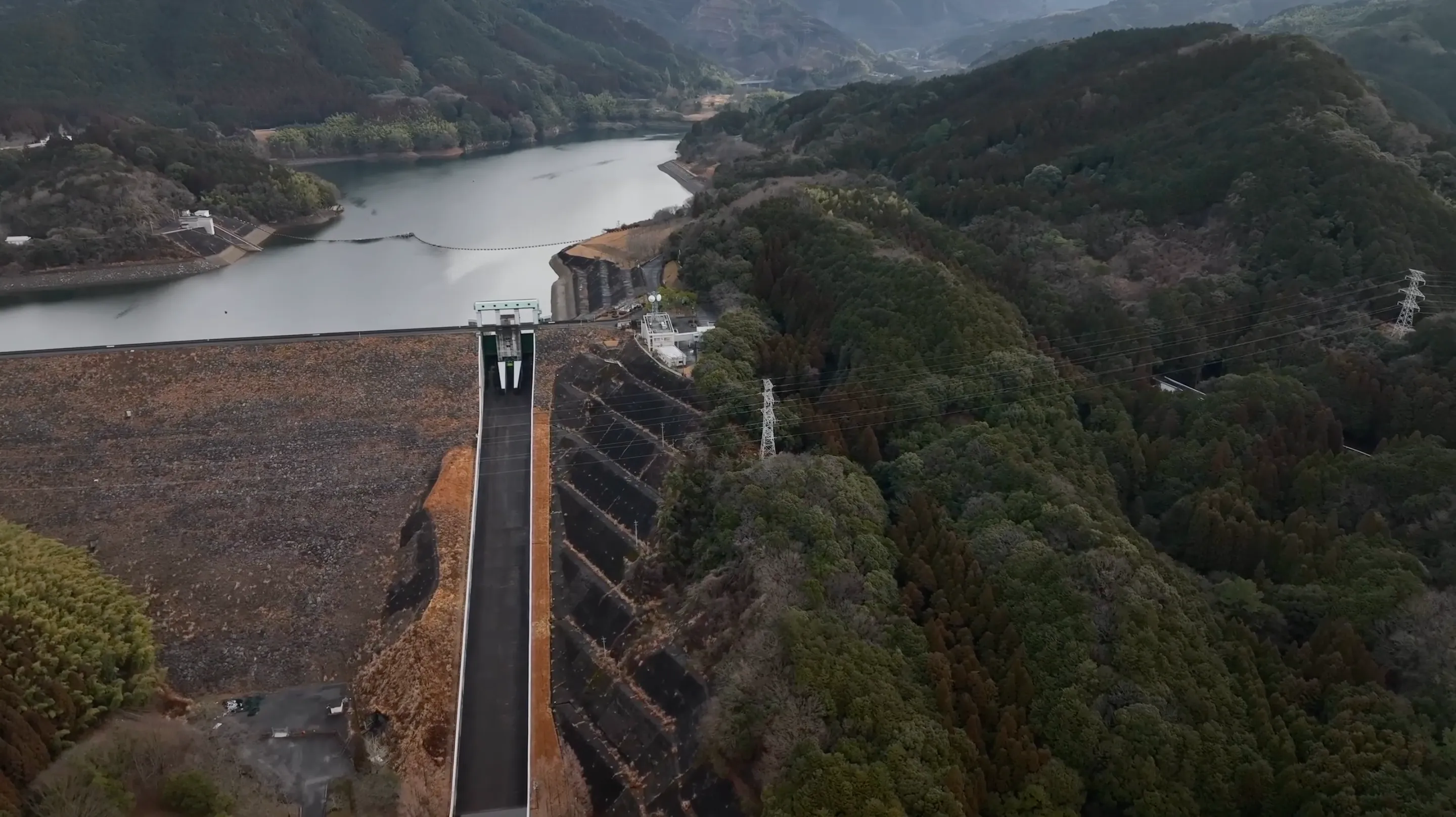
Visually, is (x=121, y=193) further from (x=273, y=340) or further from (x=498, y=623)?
(x=498, y=623)

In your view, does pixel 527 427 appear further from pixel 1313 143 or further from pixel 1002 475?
pixel 1313 143

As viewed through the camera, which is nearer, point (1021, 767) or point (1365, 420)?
point (1021, 767)

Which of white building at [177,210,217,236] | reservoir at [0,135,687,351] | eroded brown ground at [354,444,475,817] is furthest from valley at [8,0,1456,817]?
white building at [177,210,217,236]

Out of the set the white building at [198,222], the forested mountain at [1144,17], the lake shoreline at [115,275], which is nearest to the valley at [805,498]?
the lake shoreline at [115,275]

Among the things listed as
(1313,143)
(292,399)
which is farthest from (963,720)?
(1313,143)

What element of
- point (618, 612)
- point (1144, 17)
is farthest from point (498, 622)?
point (1144, 17)

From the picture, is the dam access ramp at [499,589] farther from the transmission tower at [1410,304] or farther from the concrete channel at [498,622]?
the transmission tower at [1410,304]
